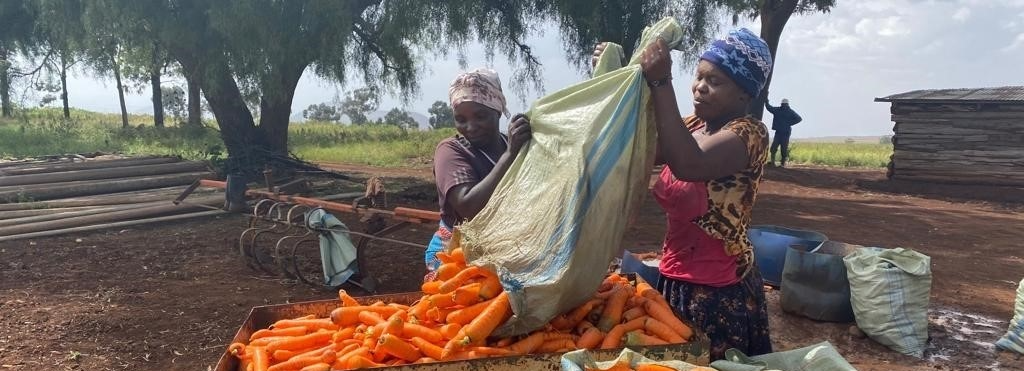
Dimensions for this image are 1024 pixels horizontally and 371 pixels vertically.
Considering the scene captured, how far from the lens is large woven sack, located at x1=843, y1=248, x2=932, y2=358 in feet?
15.5

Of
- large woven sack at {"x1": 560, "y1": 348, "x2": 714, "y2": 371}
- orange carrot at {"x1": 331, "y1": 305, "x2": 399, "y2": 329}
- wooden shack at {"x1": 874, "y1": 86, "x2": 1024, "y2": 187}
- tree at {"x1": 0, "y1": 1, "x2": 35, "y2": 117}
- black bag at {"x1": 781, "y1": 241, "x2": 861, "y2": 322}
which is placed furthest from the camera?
tree at {"x1": 0, "y1": 1, "x2": 35, "y2": 117}

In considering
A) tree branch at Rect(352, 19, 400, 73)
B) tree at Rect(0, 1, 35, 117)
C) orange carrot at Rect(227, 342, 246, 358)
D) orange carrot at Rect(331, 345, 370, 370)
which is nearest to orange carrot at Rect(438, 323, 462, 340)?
orange carrot at Rect(331, 345, 370, 370)

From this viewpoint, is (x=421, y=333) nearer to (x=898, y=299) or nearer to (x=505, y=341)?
(x=505, y=341)

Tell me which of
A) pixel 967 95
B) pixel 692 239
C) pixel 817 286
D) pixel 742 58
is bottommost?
pixel 817 286

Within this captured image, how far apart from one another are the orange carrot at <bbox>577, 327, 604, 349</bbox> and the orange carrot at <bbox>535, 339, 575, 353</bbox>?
1.2 inches

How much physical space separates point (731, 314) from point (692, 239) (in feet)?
0.87

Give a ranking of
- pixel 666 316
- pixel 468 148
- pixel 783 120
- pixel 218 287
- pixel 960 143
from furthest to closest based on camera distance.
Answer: pixel 783 120, pixel 960 143, pixel 218 287, pixel 468 148, pixel 666 316

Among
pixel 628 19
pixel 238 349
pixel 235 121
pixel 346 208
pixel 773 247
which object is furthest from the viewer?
pixel 235 121

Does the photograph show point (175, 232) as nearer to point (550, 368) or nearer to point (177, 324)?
point (177, 324)

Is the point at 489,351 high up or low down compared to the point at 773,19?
down

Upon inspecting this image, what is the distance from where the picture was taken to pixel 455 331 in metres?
2.00

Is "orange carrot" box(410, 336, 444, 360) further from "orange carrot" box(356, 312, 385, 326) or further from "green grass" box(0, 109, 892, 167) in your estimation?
"green grass" box(0, 109, 892, 167)

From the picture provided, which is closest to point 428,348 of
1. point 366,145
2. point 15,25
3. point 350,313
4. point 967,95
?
point 350,313

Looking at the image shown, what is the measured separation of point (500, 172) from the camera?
7.05 ft
